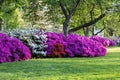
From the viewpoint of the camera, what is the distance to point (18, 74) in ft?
27.9

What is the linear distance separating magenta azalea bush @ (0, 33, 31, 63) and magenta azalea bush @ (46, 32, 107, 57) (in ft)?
7.16

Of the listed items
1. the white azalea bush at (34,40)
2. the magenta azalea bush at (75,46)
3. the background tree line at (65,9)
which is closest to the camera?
the white azalea bush at (34,40)

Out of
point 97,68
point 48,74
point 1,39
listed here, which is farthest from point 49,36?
point 48,74

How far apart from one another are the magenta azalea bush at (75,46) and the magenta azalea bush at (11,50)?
2.18 m

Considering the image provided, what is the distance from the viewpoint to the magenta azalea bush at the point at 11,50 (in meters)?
11.7

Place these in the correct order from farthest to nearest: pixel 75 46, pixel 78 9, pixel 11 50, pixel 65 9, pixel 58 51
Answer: pixel 78 9 → pixel 65 9 → pixel 75 46 → pixel 58 51 → pixel 11 50

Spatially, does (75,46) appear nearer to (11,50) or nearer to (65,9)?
(11,50)

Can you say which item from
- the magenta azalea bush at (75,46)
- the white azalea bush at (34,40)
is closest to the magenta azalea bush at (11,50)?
the white azalea bush at (34,40)

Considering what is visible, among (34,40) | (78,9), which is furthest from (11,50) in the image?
(78,9)

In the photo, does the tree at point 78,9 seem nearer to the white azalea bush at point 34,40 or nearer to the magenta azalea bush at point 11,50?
the white azalea bush at point 34,40

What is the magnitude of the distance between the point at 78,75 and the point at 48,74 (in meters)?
0.82

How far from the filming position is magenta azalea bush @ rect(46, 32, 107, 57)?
1504 cm

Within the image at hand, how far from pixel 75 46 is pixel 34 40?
2.21 metres

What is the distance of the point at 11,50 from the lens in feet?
39.9
